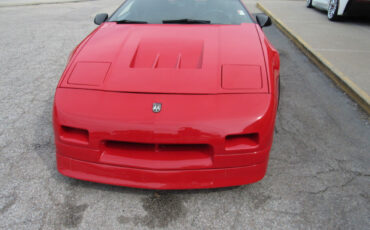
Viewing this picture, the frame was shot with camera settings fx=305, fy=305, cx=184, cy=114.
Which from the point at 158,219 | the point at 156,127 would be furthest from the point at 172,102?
the point at 158,219

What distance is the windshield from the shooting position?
9.73 ft

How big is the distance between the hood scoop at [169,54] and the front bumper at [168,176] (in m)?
0.77

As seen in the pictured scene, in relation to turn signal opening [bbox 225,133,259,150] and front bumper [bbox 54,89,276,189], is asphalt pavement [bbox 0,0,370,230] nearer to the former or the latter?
front bumper [bbox 54,89,276,189]

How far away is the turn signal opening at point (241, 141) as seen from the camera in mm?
1908

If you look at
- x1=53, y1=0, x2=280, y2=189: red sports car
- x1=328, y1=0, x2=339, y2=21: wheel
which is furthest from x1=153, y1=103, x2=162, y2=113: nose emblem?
x1=328, y1=0, x2=339, y2=21: wheel

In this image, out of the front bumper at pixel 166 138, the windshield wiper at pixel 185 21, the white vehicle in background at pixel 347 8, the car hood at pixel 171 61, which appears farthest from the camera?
the white vehicle in background at pixel 347 8

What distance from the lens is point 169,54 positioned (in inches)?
93.4

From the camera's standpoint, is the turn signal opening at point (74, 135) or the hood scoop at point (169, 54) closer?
the turn signal opening at point (74, 135)

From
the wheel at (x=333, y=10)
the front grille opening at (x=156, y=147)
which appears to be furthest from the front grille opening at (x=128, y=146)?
the wheel at (x=333, y=10)

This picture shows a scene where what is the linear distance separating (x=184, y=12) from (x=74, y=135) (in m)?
1.72

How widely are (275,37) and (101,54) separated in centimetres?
524

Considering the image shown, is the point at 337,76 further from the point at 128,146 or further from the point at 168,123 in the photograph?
the point at 128,146

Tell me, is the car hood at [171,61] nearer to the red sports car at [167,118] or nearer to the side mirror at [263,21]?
the red sports car at [167,118]

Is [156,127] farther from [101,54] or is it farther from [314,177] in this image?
[314,177]
